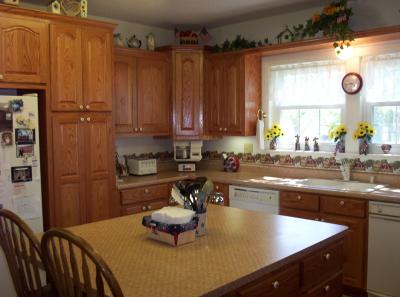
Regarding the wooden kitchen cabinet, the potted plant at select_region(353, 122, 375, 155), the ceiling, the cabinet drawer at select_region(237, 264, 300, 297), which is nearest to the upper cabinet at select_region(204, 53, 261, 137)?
the ceiling

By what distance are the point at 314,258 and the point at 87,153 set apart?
2.22 meters

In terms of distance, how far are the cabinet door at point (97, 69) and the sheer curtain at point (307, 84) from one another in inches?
70.2

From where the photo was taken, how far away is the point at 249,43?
4559mm

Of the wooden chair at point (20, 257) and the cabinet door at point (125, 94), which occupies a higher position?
the cabinet door at point (125, 94)

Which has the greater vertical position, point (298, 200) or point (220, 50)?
point (220, 50)

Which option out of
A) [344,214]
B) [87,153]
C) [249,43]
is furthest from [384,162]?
[87,153]

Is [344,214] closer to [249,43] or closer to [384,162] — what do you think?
[384,162]

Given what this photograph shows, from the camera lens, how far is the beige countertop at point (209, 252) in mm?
1497

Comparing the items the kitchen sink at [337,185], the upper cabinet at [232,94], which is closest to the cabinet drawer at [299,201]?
the kitchen sink at [337,185]

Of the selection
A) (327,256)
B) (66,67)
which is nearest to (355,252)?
(327,256)

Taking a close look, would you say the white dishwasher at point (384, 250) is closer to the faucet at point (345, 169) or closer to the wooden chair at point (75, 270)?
the faucet at point (345, 169)

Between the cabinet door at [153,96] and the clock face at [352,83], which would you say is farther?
the cabinet door at [153,96]

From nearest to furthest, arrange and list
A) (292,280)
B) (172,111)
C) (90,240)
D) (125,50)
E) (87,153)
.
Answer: (292,280), (90,240), (87,153), (125,50), (172,111)

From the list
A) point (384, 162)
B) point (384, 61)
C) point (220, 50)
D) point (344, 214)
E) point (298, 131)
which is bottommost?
point (344, 214)
